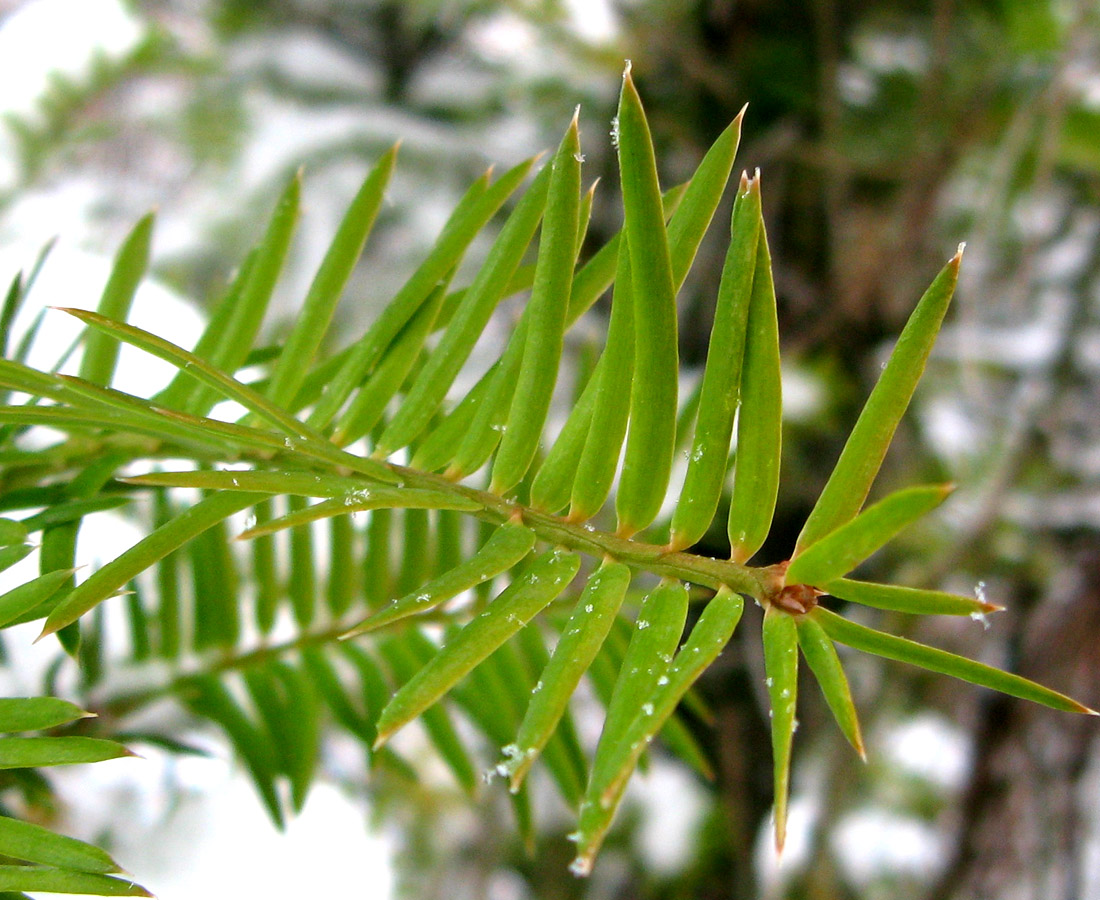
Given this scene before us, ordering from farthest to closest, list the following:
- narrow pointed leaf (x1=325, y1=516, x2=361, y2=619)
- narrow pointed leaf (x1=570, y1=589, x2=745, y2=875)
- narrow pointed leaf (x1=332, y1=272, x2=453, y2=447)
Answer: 1. narrow pointed leaf (x1=325, y1=516, x2=361, y2=619)
2. narrow pointed leaf (x1=332, y1=272, x2=453, y2=447)
3. narrow pointed leaf (x1=570, y1=589, x2=745, y2=875)

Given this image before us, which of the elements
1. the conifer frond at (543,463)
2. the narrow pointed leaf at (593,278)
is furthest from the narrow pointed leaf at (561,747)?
the narrow pointed leaf at (593,278)

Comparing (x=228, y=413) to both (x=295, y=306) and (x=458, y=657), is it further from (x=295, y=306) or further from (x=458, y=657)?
(x=295, y=306)

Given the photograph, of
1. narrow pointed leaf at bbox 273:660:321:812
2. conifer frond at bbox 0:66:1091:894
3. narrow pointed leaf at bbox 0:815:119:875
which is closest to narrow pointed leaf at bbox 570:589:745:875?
conifer frond at bbox 0:66:1091:894

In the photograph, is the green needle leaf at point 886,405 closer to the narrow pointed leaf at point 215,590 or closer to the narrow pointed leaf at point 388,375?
the narrow pointed leaf at point 388,375

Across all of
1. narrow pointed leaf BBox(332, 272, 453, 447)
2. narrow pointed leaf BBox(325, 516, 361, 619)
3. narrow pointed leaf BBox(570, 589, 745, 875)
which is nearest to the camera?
narrow pointed leaf BBox(570, 589, 745, 875)

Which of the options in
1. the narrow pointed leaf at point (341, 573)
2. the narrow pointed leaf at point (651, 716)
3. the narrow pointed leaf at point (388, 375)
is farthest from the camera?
the narrow pointed leaf at point (341, 573)

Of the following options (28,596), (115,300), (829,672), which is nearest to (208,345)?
(115,300)

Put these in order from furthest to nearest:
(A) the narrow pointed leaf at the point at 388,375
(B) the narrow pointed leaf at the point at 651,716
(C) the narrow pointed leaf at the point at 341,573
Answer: (C) the narrow pointed leaf at the point at 341,573 < (A) the narrow pointed leaf at the point at 388,375 < (B) the narrow pointed leaf at the point at 651,716

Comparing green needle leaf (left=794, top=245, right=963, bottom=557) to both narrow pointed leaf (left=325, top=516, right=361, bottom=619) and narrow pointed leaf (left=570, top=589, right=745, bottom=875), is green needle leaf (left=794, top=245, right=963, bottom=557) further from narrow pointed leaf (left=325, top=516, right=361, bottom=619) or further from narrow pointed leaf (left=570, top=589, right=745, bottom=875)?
narrow pointed leaf (left=325, top=516, right=361, bottom=619)
